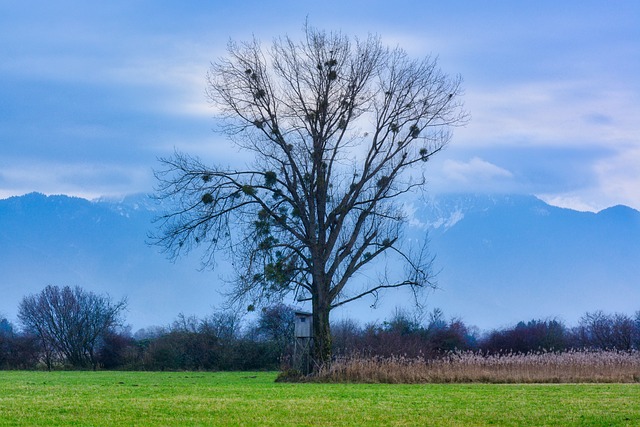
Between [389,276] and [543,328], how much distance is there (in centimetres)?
1885

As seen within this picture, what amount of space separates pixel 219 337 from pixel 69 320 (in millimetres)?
13901

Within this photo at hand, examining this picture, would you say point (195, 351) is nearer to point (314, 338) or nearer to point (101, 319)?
point (101, 319)

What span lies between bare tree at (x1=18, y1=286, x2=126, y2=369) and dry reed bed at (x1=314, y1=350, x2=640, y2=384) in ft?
102

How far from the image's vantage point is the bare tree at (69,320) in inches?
2329

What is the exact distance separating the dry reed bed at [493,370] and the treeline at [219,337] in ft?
31.3

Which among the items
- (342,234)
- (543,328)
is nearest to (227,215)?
(342,234)

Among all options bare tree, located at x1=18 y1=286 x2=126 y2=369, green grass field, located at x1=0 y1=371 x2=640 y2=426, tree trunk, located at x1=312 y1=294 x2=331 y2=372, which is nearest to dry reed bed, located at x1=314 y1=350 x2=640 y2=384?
tree trunk, located at x1=312 y1=294 x2=331 y2=372

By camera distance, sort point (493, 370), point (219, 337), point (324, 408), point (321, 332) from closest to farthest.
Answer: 1. point (324, 408)
2. point (493, 370)
3. point (321, 332)
4. point (219, 337)

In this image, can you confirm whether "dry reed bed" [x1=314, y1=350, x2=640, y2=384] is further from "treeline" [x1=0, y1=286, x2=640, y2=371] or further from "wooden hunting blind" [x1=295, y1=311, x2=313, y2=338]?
"treeline" [x1=0, y1=286, x2=640, y2=371]

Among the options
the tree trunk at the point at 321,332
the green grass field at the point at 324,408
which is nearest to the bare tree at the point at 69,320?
the tree trunk at the point at 321,332

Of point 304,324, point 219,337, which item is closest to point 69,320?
point 219,337

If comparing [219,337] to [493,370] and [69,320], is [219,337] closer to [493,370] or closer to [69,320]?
[69,320]

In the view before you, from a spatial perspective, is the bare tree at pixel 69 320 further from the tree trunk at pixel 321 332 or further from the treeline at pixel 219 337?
the tree trunk at pixel 321 332

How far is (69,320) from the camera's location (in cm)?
6112
